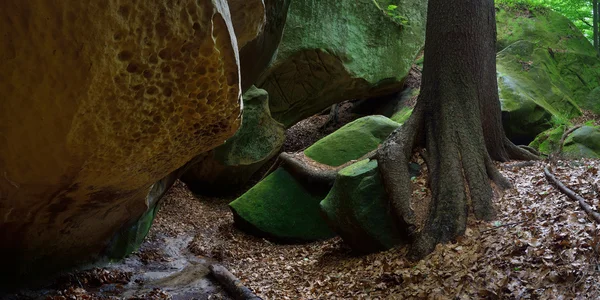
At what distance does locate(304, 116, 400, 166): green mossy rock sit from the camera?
10469 mm

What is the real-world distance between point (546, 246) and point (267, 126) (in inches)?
365

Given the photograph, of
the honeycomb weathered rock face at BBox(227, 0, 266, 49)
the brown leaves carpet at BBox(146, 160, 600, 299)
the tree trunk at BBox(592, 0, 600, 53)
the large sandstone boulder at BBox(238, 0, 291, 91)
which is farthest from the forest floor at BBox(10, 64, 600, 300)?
the tree trunk at BBox(592, 0, 600, 53)

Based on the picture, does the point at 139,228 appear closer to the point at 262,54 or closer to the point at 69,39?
the point at 262,54

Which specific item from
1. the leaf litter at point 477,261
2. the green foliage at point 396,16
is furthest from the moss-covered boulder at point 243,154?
the green foliage at point 396,16

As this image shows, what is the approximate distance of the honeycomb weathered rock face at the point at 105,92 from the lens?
3.32m

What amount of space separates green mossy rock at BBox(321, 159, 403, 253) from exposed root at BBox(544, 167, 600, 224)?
80.7 inches

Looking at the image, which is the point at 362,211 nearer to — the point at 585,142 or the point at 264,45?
the point at 264,45

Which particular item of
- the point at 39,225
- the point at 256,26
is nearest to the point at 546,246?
the point at 256,26

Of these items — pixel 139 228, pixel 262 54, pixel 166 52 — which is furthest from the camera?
pixel 139 228

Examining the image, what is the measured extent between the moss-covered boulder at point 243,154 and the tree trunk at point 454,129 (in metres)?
6.07

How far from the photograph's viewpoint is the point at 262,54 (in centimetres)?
741

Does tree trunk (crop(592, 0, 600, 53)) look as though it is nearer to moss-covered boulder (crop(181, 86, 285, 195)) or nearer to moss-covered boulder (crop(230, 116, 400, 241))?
moss-covered boulder (crop(230, 116, 400, 241))

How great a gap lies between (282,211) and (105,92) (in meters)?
6.68

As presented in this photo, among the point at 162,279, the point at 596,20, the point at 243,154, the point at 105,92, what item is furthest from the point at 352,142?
the point at 596,20
